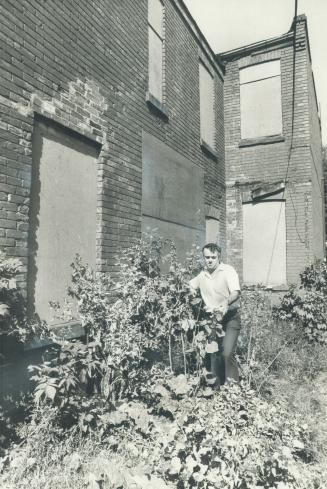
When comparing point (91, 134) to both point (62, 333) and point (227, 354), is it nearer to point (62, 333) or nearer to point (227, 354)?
point (62, 333)

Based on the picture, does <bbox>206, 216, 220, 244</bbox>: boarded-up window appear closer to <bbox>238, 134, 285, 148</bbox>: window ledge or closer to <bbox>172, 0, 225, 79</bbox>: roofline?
<bbox>238, 134, 285, 148</bbox>: window ledge

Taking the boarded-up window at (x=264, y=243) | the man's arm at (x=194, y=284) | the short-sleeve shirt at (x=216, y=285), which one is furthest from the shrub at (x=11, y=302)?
the boarded-up window at (x=264, y=243)

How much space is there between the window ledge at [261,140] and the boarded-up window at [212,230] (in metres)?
2.29

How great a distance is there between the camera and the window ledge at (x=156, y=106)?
6883 millimetres

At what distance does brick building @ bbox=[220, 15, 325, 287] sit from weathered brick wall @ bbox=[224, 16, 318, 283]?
23 millimetres

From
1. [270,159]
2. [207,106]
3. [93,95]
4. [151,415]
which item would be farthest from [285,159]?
[151,415]

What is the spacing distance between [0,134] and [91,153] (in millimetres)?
1667

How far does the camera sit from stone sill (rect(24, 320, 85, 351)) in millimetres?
4129

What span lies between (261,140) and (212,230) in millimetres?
2813

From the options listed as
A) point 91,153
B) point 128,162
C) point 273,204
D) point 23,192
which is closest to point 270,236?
point 273,204

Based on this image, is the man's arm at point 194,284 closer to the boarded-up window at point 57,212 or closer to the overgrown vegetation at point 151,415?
the overgrown vegetation at point 151,415

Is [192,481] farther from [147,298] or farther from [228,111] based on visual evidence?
[228,111]

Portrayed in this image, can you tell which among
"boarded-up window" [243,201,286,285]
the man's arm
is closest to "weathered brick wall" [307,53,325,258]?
"boarded-up window" [243,201,286,285]

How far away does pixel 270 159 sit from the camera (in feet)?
34.4
